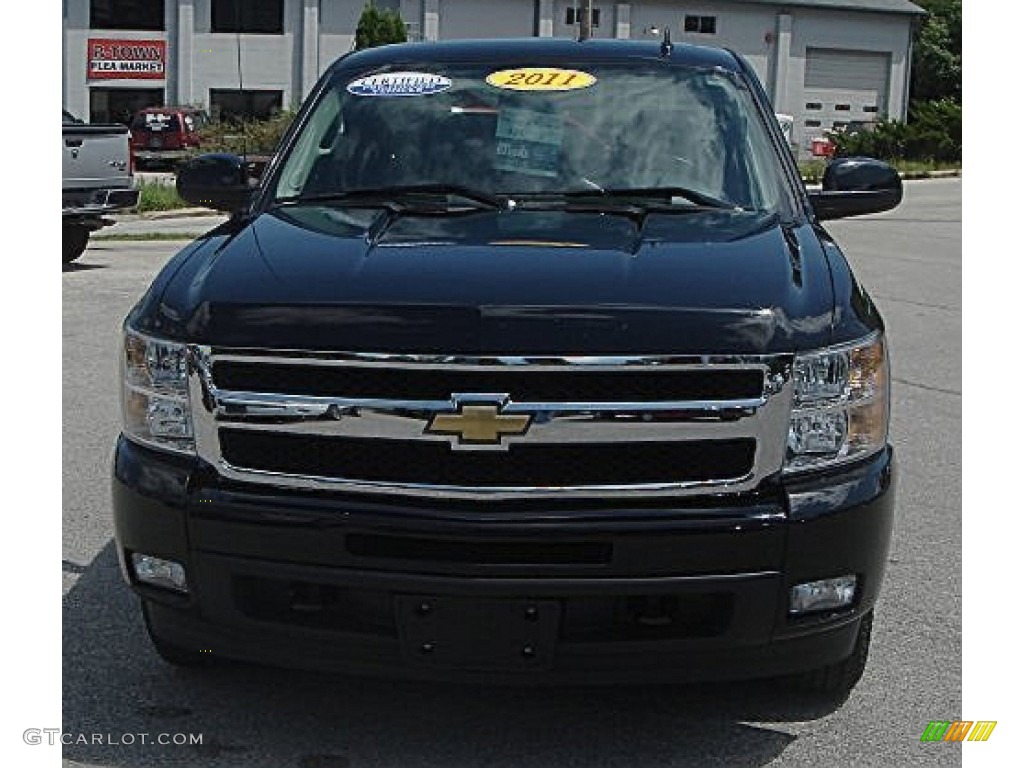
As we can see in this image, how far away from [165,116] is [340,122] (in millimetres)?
34391

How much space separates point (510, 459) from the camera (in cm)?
359

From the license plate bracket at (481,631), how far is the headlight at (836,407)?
2.30 ft

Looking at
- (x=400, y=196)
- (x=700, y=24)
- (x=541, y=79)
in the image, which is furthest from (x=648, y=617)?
(x=700, y=24)

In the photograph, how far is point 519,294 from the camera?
3.69 m

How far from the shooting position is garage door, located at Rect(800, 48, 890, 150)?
5359 cm

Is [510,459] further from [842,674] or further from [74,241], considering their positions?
[74,241]

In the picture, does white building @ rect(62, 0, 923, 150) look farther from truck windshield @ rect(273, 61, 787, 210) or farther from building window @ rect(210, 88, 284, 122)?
truck windshield @ rect(273, 61, 787, 210)

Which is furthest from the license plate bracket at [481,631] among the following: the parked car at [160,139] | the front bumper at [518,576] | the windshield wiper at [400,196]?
the parked car at [160,139]

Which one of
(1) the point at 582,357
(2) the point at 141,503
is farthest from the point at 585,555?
(2) the point at 141,503

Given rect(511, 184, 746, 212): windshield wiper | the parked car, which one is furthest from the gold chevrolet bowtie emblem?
the parked car

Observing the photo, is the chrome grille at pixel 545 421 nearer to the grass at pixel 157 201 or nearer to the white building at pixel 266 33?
the grass at pixel 157 201

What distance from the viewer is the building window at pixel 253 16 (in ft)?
155

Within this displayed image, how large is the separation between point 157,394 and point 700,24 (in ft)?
164

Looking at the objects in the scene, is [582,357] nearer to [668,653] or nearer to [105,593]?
[668,653]
